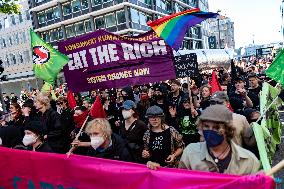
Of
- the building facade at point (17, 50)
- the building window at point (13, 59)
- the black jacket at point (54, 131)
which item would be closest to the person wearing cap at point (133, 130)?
the black jacket at point (54, 131)

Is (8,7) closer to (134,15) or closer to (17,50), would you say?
(134,15)

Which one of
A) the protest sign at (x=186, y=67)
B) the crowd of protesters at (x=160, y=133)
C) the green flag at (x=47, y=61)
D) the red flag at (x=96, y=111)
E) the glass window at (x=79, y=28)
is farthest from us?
the glass window at (x=79, y=28)

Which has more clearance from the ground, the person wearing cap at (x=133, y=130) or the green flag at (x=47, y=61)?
the green flag at (x=47, y=61)

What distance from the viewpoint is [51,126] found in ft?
18.9

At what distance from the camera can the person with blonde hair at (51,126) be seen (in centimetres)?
557

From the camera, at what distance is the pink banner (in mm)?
2744

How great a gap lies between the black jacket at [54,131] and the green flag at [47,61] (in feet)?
6.14

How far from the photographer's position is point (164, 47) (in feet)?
22.4

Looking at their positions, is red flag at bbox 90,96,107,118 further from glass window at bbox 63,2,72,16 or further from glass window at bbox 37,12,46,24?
glass window at bbox 37,12,46,24

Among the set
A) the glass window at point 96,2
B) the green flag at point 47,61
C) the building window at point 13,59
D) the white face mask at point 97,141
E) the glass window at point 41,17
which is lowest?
the white face mask at point 97,141

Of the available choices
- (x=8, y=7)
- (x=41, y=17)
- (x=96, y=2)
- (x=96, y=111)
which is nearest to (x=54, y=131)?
(x=96, y=111)

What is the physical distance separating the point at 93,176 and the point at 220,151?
4.60 ft

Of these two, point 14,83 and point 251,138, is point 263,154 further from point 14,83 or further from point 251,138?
point 14,83

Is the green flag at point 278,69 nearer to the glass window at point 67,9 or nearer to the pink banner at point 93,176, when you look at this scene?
the pink banner at point 93,176
